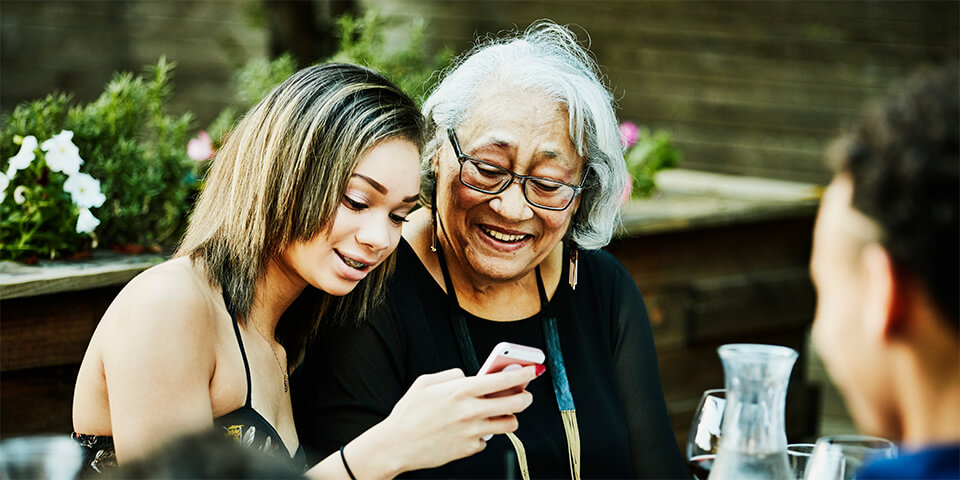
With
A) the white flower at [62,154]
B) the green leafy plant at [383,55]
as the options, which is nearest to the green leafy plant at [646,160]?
the green leafy plant at [383,55]

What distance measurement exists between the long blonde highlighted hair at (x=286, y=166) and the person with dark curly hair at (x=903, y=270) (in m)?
0.94

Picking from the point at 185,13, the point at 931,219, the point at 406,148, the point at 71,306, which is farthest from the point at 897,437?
the point at 185,13

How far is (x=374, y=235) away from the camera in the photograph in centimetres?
174

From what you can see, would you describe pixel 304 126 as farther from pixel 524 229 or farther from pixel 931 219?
pixel 931 219

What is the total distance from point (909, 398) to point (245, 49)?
5594 millimetres

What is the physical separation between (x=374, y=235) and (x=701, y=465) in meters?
0.64

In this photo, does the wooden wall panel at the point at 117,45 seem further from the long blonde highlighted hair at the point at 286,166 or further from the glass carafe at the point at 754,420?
the glass carafe at the point at 754,420

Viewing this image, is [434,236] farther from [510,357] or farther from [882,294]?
[882,294]

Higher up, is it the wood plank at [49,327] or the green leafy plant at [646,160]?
the green leafy plant at [646,160]

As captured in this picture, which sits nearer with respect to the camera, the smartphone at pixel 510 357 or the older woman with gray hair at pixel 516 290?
the smartphone at pixel 510 357

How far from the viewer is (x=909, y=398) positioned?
944 mm

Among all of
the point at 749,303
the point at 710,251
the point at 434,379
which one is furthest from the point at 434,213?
the point at 749,303

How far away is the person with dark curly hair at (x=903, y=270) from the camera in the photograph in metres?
0.86

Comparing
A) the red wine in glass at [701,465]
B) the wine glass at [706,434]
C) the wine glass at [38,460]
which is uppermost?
the wine glass at [38,460]
